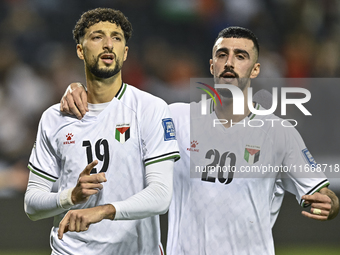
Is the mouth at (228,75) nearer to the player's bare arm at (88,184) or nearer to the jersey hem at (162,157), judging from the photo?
the jersey hem at (162,157)

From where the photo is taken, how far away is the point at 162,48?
748cm

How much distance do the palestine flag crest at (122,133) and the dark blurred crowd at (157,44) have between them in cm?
364

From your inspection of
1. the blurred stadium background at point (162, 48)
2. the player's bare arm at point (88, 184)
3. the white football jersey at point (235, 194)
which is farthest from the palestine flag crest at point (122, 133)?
the blurred stadium background at point (162, 48)

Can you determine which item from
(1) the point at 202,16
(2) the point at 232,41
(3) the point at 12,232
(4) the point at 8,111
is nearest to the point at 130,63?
(1) the point at 202,16

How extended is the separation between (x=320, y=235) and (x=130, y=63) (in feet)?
11.9

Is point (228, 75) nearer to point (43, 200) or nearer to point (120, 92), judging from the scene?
point (120, 92)

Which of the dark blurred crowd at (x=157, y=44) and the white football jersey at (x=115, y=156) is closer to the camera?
the white football jersey at (x=115, y=156)

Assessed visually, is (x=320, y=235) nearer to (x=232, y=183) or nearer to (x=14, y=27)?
(x=232, y=183)

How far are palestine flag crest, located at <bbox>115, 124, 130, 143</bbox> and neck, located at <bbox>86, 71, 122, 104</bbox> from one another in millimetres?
262

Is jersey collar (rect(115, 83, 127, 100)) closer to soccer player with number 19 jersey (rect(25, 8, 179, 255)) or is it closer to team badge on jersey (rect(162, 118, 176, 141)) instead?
soccer player with number 19 jersey (rect(25, 8, 179, 255))

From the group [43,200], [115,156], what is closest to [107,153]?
[115,156]

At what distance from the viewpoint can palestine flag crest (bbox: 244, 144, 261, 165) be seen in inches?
149

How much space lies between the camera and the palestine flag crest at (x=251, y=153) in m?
3.79

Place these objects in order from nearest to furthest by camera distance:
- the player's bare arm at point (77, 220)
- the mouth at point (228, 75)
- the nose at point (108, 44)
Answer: the player's bare arm at point (77, 220), the nose at point (108, 44), the mouth at point (228, 75)
